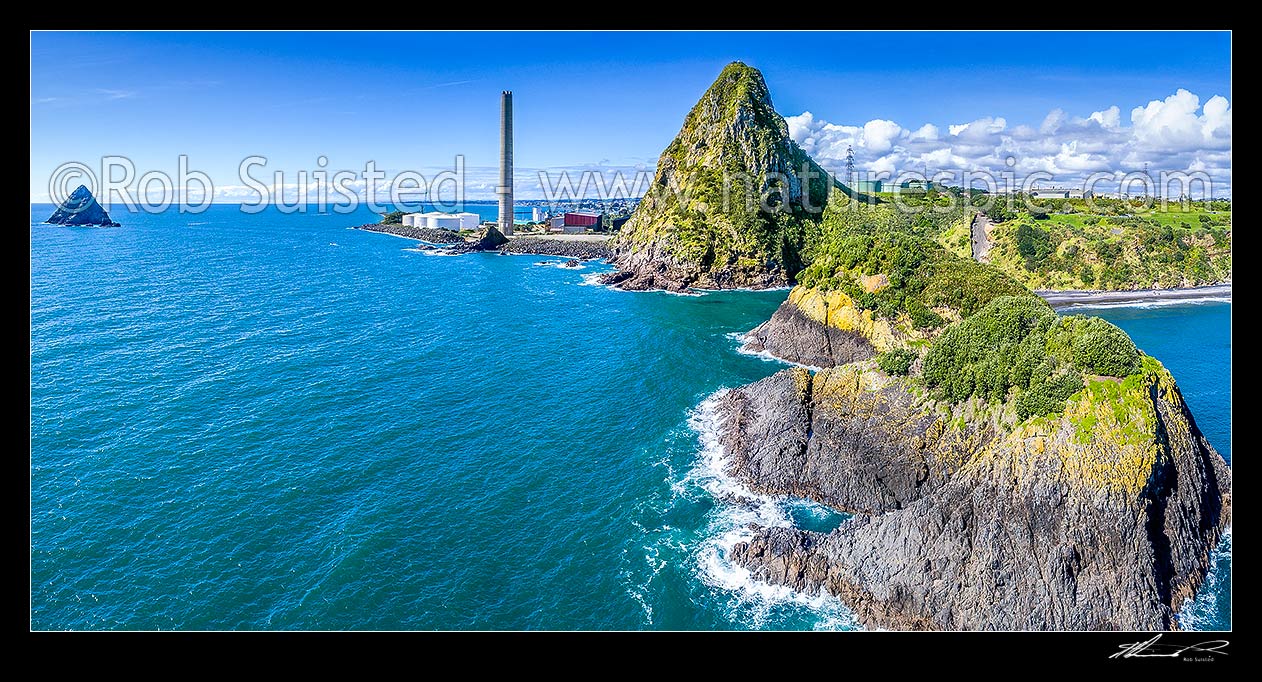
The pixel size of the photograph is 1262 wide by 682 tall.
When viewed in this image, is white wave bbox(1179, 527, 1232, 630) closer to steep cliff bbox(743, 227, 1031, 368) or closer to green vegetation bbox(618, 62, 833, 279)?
steep cliff bbox(743, 227, 1031, 368)

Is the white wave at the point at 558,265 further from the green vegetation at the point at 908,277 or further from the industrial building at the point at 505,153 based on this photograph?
the green vegetation at the point at 908,277

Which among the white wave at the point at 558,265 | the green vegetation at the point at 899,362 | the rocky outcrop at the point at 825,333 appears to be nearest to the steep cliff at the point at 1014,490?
the green vegetation at the point at 899,362

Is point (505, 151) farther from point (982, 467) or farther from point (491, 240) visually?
point (982, 467)

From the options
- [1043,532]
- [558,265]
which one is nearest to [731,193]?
[558,265]

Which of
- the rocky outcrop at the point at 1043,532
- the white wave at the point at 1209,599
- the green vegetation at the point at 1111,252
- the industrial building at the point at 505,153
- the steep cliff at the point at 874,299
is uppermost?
the industrial building at the point at 505,153
